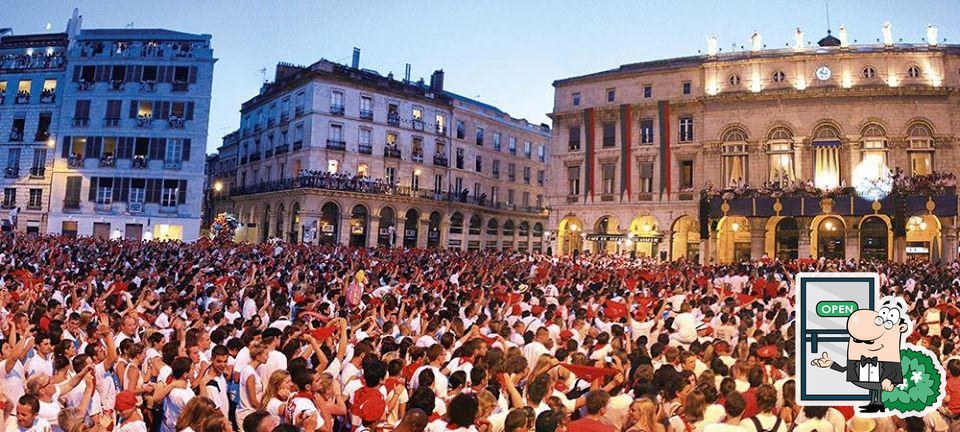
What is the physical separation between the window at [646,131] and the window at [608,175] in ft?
8.65

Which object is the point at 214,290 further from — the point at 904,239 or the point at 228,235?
the point at 904,239

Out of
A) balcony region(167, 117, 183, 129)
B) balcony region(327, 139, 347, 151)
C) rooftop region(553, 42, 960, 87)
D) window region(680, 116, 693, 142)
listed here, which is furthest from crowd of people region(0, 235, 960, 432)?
balcony region(167, 117, 183, 129)

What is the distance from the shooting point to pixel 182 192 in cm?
4431

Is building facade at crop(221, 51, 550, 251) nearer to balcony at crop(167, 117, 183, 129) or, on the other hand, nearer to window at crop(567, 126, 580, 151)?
balcony at crop(167, 117, 183, 129)

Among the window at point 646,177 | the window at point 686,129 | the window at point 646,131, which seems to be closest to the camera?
the window at point 686,129

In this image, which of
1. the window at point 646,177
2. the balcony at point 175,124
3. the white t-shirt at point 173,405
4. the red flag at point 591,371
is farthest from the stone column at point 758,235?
the balcony at point 175,124

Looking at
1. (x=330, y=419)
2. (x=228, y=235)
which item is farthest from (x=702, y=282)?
(x=228, y=235)

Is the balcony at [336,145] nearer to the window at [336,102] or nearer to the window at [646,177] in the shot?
the window at [336,102]

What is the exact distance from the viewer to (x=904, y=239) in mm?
33219

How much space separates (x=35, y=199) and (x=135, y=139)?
8487mm

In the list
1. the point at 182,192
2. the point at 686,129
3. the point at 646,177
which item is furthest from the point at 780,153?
the point at 182,192

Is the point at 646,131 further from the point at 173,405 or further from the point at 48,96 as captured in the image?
the point at 48,96

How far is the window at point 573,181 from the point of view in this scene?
44.4 m

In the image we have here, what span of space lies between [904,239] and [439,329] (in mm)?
33401
